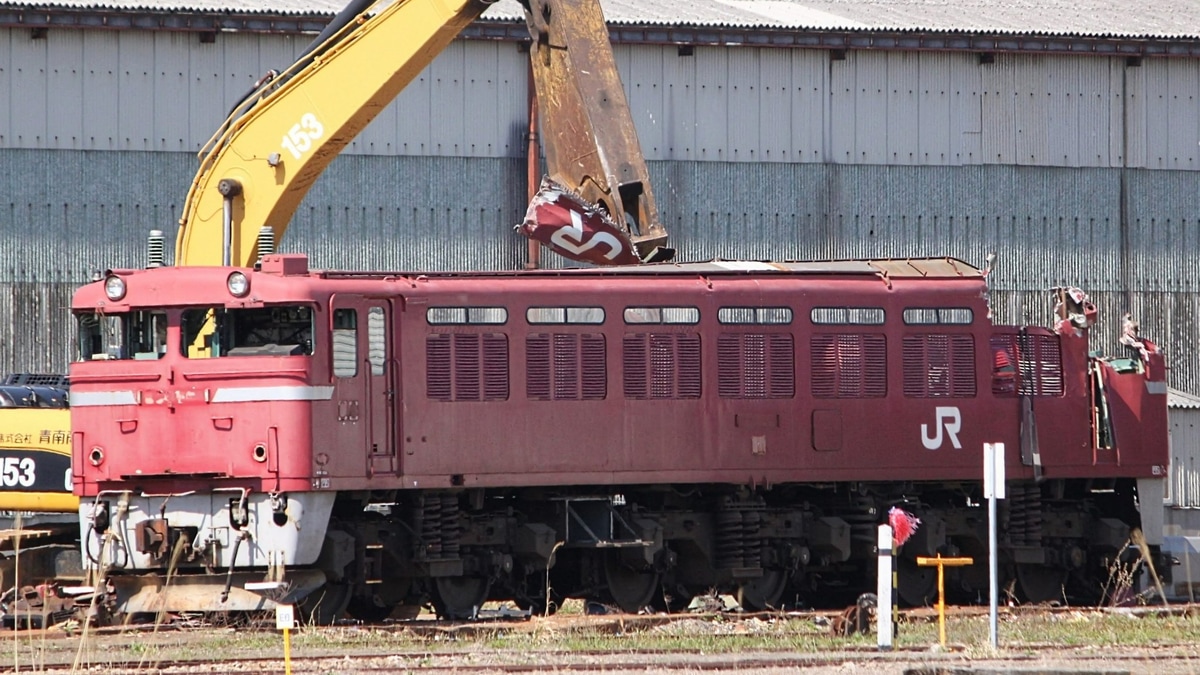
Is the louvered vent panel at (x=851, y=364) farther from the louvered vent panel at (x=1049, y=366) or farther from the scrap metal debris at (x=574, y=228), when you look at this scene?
the scrap metal debris at (x=574, y=228)

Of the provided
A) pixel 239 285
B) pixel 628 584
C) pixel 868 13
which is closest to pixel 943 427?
pixel 628 584

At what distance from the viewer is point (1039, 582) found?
22.0m

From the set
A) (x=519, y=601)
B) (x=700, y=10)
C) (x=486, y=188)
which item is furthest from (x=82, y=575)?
(x=700, y=10)

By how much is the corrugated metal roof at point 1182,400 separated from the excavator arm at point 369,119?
570 inches

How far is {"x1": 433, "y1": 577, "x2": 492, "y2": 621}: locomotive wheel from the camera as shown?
1925 cm

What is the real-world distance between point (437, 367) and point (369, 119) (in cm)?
329

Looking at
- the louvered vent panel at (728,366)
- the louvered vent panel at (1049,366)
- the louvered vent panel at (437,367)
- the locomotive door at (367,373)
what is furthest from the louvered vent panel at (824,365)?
the locomotive door at (367,373)

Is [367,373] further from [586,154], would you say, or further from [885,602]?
[885,602]

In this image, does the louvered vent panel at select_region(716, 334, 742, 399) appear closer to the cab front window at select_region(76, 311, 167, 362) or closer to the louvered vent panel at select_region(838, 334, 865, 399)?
the louvered vent panel at select_region(838, 334, 865, 399)

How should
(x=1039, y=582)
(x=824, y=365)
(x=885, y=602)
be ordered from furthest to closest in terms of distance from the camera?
1. (x=1039, y=582)
2. (x=824, y=365)
3. (x=885, y=602)

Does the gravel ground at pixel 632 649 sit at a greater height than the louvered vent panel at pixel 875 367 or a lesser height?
lesser

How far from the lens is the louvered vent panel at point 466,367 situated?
18.9m

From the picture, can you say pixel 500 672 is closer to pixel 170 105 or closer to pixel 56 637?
pixel 56 637

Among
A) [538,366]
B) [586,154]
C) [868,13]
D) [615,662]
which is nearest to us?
[615,662]
